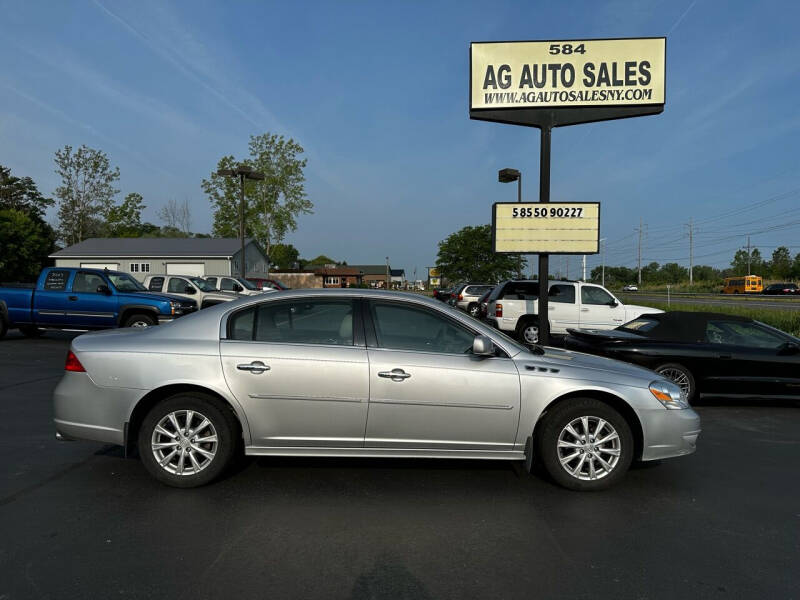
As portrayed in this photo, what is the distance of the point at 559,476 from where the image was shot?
4359 mm

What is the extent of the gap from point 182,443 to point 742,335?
25.5 ft

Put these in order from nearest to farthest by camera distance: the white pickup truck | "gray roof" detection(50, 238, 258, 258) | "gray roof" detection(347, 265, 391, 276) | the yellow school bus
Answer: the white pickup truck < "gray roof" detection(50, 238, 258, 258) < the yellow school bus < "gray roof" detection(347, 265, 391, 276)

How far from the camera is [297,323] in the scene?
4.56 m

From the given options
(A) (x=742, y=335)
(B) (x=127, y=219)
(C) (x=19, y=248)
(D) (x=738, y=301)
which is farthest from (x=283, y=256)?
(A) (x=742, y=335)

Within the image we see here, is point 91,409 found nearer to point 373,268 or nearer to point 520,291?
point 520,291

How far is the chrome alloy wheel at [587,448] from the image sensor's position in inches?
171

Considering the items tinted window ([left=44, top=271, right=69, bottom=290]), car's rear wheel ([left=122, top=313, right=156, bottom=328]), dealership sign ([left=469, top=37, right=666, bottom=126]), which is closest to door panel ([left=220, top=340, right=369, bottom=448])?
dealership sign ([left=469, top=37, right=666, bottom=126])

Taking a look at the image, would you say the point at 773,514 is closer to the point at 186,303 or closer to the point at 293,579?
the point at 293,579

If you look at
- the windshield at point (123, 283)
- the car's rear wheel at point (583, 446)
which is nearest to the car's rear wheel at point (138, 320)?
the windshield at point (123, 283)

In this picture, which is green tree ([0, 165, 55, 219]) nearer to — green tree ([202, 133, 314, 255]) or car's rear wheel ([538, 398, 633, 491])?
green tree ([202, 133, 314, 255])

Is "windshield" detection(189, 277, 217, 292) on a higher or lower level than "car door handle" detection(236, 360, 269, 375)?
higher

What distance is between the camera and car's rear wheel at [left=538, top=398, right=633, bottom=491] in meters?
4.35

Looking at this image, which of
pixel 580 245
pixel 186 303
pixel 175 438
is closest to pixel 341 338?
pixel 175 438

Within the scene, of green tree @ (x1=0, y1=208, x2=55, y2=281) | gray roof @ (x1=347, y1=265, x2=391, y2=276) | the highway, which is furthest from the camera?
gray roof @ (x1=347, y1=265, x2=391, y2=276)
